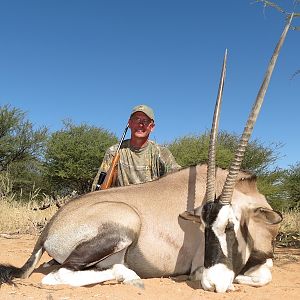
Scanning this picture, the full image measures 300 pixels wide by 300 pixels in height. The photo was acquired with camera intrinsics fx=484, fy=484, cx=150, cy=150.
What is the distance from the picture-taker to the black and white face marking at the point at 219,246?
337cm

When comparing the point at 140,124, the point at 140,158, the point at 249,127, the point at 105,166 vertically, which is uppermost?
the point at 140,124

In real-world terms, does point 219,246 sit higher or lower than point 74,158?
lower

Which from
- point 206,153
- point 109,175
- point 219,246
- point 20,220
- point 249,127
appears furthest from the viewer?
point 206,153

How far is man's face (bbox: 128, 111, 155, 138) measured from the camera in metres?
5.66

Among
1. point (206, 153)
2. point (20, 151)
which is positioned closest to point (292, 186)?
point (206, 153)

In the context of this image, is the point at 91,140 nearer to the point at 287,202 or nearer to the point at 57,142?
the point at 57,142

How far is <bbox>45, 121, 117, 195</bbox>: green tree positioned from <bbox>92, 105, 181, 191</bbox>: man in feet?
38.2

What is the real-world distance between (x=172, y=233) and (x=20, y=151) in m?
15.4

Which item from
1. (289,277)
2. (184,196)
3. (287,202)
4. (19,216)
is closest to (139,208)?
(184,196)

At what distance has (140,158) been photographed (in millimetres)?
5762

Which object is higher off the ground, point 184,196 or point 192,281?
point 184,196

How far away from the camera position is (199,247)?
12.9 feet

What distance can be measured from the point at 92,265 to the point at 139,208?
2.08 feet

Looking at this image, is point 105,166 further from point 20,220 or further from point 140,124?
point 20,220
